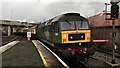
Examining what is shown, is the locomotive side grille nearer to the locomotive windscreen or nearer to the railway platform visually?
the locomotive windscreen

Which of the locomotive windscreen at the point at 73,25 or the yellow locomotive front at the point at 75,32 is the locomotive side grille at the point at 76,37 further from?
the locomotive windscreen at the point at 73,25

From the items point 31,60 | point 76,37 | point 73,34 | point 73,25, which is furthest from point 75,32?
point 31,60

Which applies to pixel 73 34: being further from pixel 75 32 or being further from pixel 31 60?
pixel 31 60

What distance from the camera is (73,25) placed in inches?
592

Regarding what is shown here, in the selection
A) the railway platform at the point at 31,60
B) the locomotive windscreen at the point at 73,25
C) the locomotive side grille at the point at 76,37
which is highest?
the locomotive windscreen at the point at 73,25

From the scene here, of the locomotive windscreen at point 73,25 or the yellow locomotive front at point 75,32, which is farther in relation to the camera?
the locomotive windscreen at point 73,25

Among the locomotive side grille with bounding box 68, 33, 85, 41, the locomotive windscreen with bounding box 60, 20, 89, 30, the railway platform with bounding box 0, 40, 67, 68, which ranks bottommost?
the railway platform with bounding box 0, 40, 67, 68

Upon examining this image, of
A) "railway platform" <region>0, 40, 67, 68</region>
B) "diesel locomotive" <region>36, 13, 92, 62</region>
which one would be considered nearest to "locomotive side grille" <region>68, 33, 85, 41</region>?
"diesel locomotive" <region>36, 13, 92, 62</region>

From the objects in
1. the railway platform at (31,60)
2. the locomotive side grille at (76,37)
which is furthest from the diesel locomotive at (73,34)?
the railway platform at (31,60)

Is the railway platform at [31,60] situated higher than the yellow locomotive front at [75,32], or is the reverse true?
the yellow locomotive front at [75,32]

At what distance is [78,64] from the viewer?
51.6 feet

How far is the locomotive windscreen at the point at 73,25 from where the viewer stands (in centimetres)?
1491

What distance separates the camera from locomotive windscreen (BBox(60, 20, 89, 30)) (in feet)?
48.9

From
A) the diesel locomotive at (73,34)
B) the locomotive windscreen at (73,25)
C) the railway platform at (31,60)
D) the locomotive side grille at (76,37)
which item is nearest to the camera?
the railway platform at (31,60)
